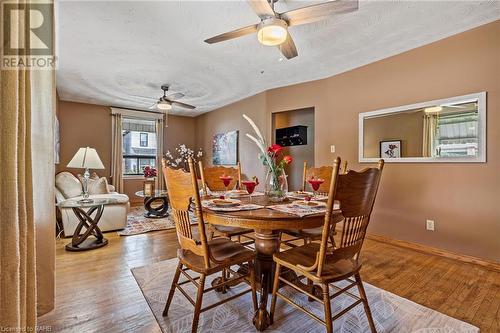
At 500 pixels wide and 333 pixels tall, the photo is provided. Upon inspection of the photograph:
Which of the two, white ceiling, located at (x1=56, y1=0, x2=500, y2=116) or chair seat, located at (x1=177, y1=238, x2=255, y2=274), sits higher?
white ceiling, located at (x1=56, y1=0, x2=500, y2=116)

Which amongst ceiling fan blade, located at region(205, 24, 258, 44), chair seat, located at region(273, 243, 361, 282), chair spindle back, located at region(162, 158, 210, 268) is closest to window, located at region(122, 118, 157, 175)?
ceiling fan blade, located at region(205, 24, 258, 44)

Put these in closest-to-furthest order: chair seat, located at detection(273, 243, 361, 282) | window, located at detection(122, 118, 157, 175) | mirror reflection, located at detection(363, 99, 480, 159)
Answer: chair seat, located at detection(273, 243, 361, 282) → mirror reflection, located at detection(363, 99, 480, 159) → window, located at detection(122, 118, 157, 175)

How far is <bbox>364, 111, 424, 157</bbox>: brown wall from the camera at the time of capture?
3.06 meters

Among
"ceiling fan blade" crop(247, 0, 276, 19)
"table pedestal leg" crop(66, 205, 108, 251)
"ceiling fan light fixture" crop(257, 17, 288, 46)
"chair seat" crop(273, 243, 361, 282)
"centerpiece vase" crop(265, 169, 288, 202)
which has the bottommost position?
"table pedestal leg" crop(66, 205, 108, 251)

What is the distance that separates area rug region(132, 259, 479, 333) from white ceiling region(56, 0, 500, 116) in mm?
2495

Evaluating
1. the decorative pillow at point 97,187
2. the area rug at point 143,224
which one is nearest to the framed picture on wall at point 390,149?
the area rug at point 143,224

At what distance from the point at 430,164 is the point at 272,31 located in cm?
245

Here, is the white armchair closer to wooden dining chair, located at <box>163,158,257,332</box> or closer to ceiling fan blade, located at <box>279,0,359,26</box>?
wooden dining chair, located at <box>163,158,257,332</box>

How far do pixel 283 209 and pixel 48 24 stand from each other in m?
1.55

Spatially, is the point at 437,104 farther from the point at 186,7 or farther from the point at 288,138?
the point at 186,7

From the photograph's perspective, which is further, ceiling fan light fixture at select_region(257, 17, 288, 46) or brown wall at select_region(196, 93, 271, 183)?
brown wall at select_region(196, 93, 271, 183)

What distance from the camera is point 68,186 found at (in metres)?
4.04

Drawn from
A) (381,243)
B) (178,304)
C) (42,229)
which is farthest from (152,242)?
(381,243)

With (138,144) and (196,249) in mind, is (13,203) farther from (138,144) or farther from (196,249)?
(138,144)
